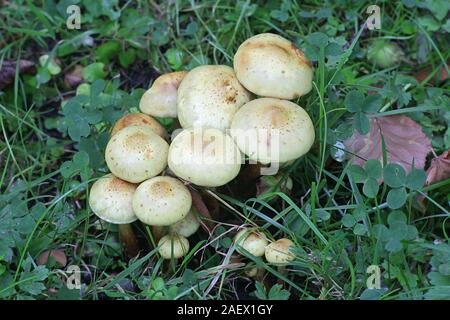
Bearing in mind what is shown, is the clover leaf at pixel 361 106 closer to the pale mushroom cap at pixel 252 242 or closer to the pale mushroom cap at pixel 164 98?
the pale mushroom cap at pixel 252 242

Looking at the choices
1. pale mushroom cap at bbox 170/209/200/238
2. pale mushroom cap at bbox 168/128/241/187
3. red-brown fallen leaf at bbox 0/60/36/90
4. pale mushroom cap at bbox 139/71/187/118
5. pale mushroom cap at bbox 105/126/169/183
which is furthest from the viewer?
red-brown fallen leaf at bbox 0/60/36/90

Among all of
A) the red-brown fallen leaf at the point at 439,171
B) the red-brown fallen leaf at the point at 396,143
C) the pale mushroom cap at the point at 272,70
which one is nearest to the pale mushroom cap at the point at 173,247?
the pale mushroom cap at the point at 272,70

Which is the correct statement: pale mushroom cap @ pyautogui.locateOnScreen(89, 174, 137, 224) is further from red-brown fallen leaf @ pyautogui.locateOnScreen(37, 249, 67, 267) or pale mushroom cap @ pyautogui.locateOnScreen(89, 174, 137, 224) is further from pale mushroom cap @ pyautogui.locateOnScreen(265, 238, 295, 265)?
pale mushroom cap @ pyautogui.locateOnScreen(265, 238, 295, 265)

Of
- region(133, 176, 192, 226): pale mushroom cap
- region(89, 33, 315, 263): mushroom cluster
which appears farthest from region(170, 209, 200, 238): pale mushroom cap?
region(133, 176, 192, 226): pale mushroom cap
